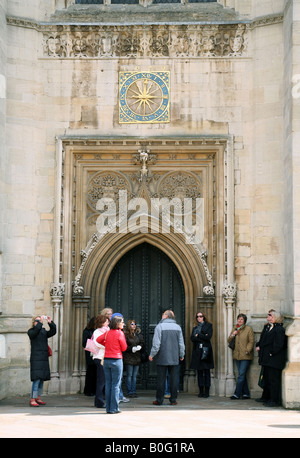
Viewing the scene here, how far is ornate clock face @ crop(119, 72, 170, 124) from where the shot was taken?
45.7 feet

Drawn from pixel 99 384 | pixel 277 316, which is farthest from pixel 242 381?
pixel 99 384

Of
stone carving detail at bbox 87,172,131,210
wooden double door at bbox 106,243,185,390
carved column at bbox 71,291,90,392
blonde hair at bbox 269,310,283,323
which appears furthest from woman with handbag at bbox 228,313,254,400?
stone carving detail at bbox 87,172,131,210

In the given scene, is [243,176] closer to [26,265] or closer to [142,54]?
[142,54]

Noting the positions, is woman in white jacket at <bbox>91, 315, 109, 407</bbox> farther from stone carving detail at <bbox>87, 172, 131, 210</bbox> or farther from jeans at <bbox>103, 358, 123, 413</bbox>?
stone carving detail at <bbox>87, 172, 131, 210</bbox>

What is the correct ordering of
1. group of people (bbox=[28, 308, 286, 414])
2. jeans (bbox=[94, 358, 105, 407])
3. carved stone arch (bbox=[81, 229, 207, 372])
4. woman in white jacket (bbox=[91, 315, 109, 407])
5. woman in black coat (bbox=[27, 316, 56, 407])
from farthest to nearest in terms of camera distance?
carved stone arch (bbox=[81, 229, 207, 372]), woman in black coat (bbox=[27, 316, 56, 407]), jeans (bbox=[94, 358, 105, 407]), woman in white jacket (bbox=[91, 315, 109, 407]), group of people (bbox=[28, 308, 286, 414])

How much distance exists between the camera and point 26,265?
44.2ft

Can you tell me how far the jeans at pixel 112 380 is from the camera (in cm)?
1052

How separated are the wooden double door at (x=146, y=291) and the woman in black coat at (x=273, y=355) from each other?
229cm

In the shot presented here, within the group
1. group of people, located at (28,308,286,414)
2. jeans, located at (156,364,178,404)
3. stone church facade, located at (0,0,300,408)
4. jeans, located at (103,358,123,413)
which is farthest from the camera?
stone church facade, located at (0,0,300,408)

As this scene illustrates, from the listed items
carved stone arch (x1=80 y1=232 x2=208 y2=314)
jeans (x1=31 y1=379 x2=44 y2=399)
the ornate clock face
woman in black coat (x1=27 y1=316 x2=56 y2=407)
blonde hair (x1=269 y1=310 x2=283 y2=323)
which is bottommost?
jeans (x1=31 y1=379 x2=44 y2=399)

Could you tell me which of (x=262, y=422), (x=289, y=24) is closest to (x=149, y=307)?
(x=262, y=422)

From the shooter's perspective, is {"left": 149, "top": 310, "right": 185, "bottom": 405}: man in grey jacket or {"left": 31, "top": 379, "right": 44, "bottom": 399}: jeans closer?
{"left": 31, "top": 379, "right": 44, "bottom": 399}: jeans

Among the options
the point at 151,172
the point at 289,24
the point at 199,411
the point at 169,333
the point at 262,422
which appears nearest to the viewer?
the point at 262,422

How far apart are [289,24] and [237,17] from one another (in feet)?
5.09
